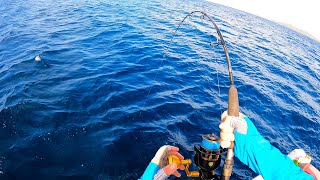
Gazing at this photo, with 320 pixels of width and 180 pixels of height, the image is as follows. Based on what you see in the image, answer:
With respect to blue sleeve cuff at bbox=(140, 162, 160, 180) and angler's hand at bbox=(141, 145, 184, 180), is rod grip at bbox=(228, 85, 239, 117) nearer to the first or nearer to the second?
angler's hand at bbox=(141, 145, 184, 180)

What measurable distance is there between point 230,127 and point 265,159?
0.53m

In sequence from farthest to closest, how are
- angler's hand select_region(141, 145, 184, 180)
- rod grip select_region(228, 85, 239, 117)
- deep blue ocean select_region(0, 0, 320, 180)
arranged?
1. deep blue ocean select_region(0, 0, 320, 180)
2. angler's hand select_region(141, 145, 184, 180)
3. rod grip select_region(228, 85, 239, 117)

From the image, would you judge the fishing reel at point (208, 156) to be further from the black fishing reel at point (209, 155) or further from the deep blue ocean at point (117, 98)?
the deep blue ocean at point (117, 98)

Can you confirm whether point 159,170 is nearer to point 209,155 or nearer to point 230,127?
point 209,155

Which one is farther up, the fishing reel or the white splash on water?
the fishing reel

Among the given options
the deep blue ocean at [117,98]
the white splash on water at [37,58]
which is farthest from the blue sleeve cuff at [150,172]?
the white splash on water at [37,58]

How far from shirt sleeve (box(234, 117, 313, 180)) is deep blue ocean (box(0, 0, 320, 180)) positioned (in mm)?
2612

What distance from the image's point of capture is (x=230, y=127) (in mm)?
2973

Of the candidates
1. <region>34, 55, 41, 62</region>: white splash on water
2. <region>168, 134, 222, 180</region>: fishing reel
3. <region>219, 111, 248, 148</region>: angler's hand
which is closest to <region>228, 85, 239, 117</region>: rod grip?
<region>219, 111, 248, 148</region>: angler's hand

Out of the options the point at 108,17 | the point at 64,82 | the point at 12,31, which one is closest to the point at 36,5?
the point at 108,17

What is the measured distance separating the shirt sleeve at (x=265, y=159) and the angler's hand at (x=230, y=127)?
64mm

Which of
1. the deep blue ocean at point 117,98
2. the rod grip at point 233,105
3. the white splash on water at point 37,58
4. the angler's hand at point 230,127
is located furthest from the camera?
the white splash on water at point 37,58

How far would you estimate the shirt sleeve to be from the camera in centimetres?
268

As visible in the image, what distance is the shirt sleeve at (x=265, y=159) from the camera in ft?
8.80
